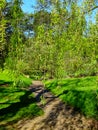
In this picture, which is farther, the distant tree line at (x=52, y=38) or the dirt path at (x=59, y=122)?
the dirt path at (x=59, y=122)

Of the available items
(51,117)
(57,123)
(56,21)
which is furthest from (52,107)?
(56,21)

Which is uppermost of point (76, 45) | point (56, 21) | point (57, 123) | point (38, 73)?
point (56, 21)

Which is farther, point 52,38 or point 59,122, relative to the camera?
point 59,122

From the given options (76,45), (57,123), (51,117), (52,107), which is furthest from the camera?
(52,107)

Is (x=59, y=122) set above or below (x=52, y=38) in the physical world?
below

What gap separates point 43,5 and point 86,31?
128cm

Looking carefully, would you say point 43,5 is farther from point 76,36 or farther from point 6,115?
point 6,115

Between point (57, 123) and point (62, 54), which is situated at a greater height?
point (62, 54)

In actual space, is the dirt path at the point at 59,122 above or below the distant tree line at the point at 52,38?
below

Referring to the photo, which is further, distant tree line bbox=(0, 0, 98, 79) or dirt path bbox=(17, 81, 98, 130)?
dirt path bbox=(17, 81, 98, 130)

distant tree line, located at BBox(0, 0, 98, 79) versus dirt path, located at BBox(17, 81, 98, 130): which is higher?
distant tree line, located at BBox(0, 0, 98, 79)

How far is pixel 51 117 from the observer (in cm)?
1435

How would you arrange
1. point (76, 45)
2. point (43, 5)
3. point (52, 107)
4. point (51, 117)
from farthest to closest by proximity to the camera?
1. point (52, 107)
2. point (51, 117)
3. point (76, 45)
4. point (43, 5)

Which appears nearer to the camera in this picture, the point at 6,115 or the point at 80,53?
the point at 80,53
